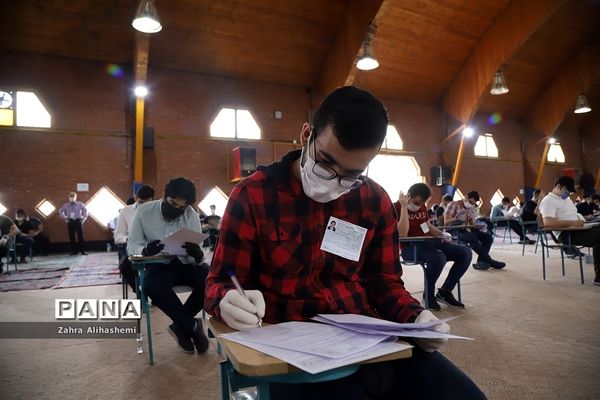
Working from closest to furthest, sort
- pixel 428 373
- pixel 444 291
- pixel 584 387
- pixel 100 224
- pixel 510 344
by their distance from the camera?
pixel 428 373 < pixel 584 387 < pixel 510 344 < pixel 444 291 < pixel 100 224

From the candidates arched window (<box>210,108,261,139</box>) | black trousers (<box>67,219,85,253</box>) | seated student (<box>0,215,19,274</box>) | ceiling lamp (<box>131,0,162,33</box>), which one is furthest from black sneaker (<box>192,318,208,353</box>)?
arched window (<box>210,108,261,139</box>)

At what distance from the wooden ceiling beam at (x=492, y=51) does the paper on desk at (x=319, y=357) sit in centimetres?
899

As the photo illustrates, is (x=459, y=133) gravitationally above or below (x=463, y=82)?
below

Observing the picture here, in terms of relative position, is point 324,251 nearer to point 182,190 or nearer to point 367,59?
point 182,190

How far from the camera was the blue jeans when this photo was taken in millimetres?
3193

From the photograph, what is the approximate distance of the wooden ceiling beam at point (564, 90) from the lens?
11.1 m

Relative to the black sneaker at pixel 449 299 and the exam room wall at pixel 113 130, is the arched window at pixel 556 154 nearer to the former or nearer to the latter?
the exam room wall at pixel 113 130

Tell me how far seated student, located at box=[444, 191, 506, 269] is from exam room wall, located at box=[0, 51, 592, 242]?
216 inches

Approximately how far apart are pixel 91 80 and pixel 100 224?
3.37m

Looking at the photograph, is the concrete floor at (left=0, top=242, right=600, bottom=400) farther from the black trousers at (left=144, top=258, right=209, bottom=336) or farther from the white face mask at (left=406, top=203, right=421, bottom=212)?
the white face mask at (left=406, top=203, right=421, bottom=212)

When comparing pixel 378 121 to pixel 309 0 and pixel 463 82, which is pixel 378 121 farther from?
pixel 463 82

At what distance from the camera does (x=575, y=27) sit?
10.5 metres

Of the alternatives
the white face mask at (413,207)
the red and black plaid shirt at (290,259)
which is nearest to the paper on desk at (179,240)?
the red and black plaid shirt at (290,259)

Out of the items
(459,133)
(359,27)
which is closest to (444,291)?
(359,27)
